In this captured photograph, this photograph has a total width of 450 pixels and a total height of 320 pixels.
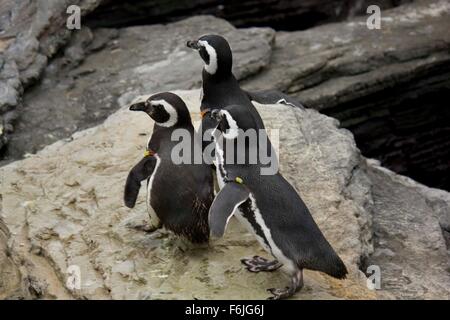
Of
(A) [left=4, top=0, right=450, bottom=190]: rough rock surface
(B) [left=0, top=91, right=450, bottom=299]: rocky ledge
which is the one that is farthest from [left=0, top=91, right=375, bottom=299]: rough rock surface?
(A) [left=4, top=0, right=450, bottom=190]: rough rock surface

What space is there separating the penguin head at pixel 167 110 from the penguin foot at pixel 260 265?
0.73 m

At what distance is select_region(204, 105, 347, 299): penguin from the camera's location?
374 cm

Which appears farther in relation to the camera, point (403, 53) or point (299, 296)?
point (403, 53)

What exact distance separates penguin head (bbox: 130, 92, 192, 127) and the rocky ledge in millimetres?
565

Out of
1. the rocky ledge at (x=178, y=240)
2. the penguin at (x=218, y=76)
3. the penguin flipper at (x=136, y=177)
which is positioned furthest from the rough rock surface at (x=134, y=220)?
the penguin at (x=218, y=76)

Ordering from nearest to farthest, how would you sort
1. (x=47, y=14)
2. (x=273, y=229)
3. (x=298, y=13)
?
(x=273, y=229)
(x=47, y=14)
(x=298, y=13)

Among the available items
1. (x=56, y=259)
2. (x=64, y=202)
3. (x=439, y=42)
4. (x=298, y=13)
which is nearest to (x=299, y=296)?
(x=56, y=259)

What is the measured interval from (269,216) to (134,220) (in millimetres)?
906

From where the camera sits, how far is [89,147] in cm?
533

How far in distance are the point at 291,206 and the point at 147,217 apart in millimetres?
937

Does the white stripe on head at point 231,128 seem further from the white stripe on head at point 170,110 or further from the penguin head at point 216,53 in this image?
the penguin head at point 216,53

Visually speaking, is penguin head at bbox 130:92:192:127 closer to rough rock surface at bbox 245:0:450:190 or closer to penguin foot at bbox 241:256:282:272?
penguin foot at bbox 241:256:282:272
